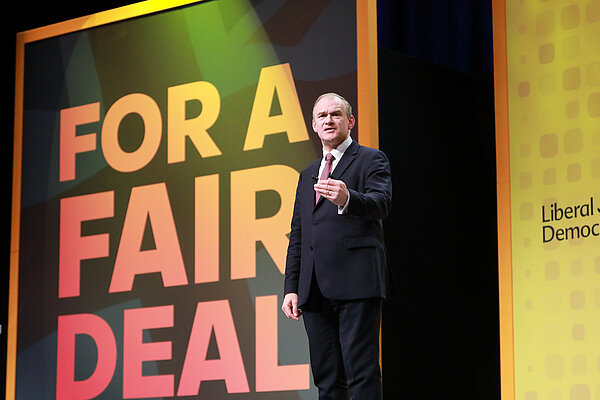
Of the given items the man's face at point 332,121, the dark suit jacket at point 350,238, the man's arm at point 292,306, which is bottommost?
the man's arm at point 292,306

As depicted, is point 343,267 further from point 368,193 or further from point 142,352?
point 142,352

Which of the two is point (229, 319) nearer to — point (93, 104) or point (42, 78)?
point (93, 104)

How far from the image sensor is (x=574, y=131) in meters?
4.25

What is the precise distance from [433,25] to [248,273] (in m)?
1.78

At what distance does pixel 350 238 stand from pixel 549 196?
1134mm

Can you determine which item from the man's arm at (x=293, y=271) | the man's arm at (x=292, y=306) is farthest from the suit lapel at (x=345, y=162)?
the man's arm at (x=292, y=306)

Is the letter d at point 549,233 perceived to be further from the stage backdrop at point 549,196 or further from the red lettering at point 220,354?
the red lettering at point 220,354

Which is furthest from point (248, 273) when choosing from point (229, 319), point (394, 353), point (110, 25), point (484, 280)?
point (110, 25)

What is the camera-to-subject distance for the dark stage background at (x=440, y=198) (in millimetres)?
4770

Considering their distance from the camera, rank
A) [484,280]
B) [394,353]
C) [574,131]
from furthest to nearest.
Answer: [484,280] → [394,353] → [574,131]

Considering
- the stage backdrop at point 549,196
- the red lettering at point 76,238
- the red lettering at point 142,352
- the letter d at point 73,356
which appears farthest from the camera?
the red lettering at point 76,238

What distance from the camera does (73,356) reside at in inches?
214

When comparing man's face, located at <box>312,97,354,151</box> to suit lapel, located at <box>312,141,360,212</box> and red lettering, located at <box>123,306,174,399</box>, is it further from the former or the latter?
red lettering, located at <box>123,306,174,399</box>

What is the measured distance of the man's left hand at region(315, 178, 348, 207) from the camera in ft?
10.9
